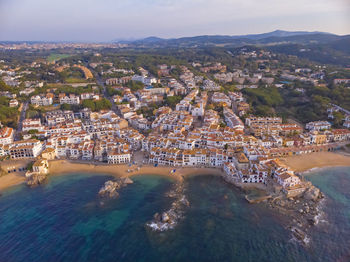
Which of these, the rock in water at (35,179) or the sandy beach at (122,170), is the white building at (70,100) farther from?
the rock in water at (35,179)

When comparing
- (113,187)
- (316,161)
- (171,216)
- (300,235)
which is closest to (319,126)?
(316,161)

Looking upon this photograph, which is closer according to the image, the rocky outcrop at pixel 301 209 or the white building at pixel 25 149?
the rocky outcrop at pixel 301 209

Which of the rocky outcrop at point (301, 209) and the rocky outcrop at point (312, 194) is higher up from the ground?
the rocky outcrop at point (312, 194)

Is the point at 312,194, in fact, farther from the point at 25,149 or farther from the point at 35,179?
the point at 25,149

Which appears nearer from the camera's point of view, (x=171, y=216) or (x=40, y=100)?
(x=171, y=216)

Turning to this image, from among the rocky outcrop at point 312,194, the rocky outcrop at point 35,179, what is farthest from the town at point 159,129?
the rocky outcrop at point 35,179

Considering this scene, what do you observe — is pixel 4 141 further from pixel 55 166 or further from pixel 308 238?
pixel 308 238
